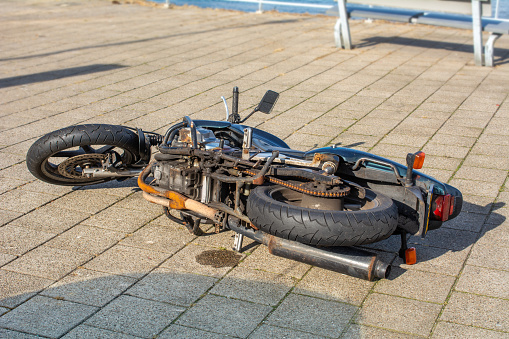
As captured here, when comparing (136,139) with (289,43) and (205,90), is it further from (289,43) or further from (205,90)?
(289,43)

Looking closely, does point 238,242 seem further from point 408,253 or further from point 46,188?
point 46,188

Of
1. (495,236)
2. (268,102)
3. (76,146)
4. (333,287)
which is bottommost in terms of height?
(495,236)

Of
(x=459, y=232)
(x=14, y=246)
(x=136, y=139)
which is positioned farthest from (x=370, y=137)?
(x=14, y=246)

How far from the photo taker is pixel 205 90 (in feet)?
30.7

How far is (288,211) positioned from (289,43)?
9.34 meters

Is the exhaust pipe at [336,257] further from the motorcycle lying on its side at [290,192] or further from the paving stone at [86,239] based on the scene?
the paving stone at [86,239]

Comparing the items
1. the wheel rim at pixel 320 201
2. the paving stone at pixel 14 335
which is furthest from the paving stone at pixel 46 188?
the wheel rim at pixel 320 201

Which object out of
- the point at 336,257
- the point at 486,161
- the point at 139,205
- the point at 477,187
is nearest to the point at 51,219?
the point at 139,205

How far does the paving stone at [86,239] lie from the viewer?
4668 millimetres

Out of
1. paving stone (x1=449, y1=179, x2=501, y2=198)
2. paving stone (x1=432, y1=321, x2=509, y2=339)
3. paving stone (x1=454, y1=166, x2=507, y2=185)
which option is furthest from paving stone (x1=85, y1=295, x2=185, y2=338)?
paving stone (x1=454, y1=166, x2=507, y2=185)

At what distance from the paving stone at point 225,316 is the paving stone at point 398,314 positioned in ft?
2.04

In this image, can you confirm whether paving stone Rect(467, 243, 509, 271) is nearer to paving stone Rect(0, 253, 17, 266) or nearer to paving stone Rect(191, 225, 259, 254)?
paving stone Rect(191, 225, 259, 254)

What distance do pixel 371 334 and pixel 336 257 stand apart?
1.96 ft

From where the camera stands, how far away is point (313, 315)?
3840 millimetres
